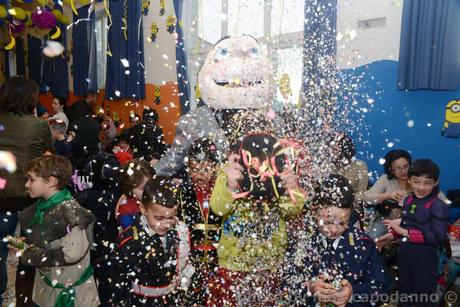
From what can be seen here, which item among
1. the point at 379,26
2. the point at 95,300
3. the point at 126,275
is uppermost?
the point at 379,26

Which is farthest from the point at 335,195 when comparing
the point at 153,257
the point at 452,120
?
the point at 452,120

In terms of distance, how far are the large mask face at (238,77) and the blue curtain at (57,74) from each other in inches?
286

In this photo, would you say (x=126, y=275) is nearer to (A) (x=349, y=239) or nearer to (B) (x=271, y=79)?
(A) (x=349, y=239)

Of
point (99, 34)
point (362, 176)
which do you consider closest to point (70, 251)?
point (362, 176)

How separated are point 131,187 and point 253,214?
2.65 feet

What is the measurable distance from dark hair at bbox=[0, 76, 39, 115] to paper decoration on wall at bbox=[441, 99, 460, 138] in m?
3.22

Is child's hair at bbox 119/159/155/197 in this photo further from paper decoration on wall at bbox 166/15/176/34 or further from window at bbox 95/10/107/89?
window at bbox 95/10/107/89

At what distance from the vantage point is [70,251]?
6.82 feet

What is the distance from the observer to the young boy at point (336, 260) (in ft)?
5.96

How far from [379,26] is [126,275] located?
3.32 m

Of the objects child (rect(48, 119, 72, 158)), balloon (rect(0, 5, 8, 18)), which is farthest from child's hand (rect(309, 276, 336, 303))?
balloon (rect(0, 5, 8, 18))

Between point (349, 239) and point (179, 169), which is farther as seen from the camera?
point (179, 169)

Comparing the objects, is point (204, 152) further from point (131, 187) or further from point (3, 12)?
point (3, 12)

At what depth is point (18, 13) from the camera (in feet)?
21.4
